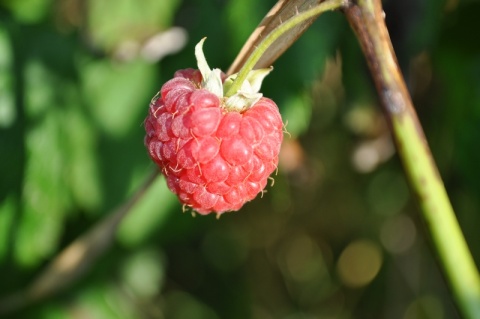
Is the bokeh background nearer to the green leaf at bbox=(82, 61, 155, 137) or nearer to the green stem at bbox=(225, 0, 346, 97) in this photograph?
the green leaf at bbox=(82, 61, 155, 137)

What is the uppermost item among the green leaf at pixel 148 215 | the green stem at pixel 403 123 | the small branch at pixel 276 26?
the small branch at pixel 276 26

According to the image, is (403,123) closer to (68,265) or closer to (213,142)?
(213,142)

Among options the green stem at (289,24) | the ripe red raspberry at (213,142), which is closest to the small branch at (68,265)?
the ripe red raspberry at (213,142)

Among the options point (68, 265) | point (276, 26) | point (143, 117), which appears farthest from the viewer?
point (143, 117)

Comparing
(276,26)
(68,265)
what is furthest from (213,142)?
(68,265)

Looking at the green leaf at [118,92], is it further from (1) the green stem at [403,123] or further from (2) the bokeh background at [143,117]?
(1) the green stem at [403,123]

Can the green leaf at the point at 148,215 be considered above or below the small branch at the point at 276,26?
below

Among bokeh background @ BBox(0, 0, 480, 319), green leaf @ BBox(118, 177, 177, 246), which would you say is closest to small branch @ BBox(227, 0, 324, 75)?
bokeh background @ BBox(0, 0, 480, 319)
